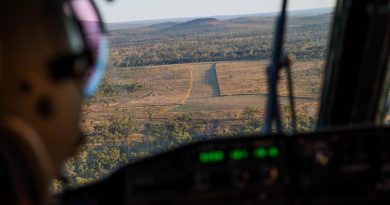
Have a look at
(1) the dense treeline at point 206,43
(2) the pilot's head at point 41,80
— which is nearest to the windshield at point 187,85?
(1) the dense treeline at point 206,43

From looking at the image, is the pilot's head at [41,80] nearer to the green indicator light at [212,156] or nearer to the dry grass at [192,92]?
the green indicator light at [212,156]

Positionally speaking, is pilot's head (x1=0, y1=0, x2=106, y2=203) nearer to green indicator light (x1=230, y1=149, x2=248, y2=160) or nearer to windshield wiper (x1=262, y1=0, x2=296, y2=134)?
green indicator light (x1=230, y1=149, x2=248, y2=160)

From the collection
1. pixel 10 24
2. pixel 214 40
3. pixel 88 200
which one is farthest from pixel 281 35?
pixel 10 24

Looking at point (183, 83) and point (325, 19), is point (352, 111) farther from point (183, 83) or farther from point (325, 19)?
point (183, 83)

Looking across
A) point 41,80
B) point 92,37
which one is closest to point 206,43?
point 92,37

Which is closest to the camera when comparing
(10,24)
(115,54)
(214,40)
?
(10,24)

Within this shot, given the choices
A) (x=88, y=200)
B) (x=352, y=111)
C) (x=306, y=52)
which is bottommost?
(x=88, y=200)
